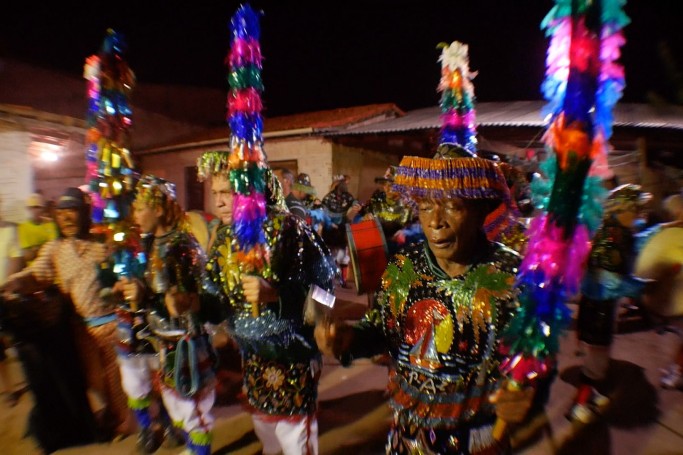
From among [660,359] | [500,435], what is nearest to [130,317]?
[500,435]

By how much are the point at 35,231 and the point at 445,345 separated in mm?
5497

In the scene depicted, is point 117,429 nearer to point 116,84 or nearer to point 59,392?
point 59,392

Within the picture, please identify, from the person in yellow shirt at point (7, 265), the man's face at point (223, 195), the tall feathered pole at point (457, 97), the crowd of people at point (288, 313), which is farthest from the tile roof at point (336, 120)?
the man's face at point (223, 195)

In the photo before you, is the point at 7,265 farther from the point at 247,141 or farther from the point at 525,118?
the point at 525,118

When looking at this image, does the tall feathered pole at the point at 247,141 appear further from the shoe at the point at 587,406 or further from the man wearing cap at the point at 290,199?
the man wearing cap at the point at 290,199

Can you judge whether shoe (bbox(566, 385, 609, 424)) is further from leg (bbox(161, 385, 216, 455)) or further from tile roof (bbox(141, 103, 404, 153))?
tile roof (bbox(141, 103, 404, 153))

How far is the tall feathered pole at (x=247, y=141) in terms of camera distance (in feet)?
8.47

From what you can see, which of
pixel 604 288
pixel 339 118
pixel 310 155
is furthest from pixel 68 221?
pixel 339 118

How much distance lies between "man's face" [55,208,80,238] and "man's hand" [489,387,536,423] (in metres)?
3.87

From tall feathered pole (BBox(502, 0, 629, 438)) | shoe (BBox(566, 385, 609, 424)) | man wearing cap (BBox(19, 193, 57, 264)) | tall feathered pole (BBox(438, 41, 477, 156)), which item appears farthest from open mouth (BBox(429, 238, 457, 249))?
man wearing cap (BBox(19, 193, 57, 264))

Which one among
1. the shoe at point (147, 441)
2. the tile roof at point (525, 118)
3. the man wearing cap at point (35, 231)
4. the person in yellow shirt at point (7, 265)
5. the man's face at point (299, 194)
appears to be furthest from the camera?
the tile roof at point (525, 118)

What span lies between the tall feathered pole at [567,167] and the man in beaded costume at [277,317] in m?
1.49

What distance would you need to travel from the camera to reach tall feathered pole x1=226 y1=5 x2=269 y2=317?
2582 millimetres

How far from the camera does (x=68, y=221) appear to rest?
380cm
